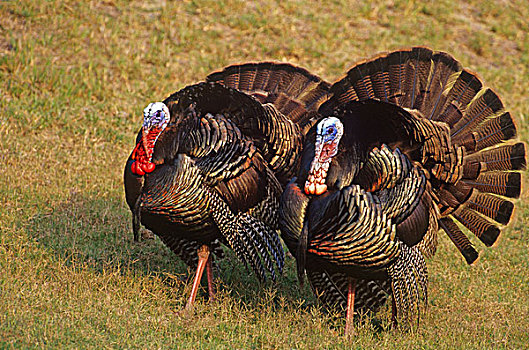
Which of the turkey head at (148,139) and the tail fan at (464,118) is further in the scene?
the tail fan at (464,118)

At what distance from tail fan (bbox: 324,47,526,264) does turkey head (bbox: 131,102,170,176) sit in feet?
5.11

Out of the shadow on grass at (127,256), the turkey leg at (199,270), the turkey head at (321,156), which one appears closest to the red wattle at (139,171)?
the turkey leg at (199,270)

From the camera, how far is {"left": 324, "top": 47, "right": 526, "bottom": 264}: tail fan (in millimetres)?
5801

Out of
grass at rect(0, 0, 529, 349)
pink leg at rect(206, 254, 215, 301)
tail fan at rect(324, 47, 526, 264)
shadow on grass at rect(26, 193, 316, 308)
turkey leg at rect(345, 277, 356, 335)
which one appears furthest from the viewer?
shadow on grass at rect(26, 193, 316, 308)

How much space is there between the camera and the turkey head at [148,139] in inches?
209

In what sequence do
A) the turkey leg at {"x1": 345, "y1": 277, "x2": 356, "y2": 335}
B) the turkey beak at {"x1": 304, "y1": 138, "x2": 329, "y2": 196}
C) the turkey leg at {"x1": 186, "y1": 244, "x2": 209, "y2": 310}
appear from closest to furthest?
the turkey beak at {"x1": 304, "y1": 138, "x2": 329, "y2": 196}, the turkey leg at {"x1": 345, "y1": 277, "x2": 356, "y2": 335}, the turkey leg at {"x1": 186, "y1": 244, "x2": 209, "y2": 310}

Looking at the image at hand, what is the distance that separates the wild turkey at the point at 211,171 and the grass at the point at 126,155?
0.49m

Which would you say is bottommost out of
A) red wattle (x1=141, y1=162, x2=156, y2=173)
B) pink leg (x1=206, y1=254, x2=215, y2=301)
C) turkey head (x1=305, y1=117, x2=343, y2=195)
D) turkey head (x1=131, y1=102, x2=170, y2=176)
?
pink leg (x1=206, y1=254, x2=215, y2=301)

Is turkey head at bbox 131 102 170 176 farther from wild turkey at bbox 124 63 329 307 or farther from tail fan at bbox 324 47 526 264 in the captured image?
tail fan at bbox 324 47 526 264

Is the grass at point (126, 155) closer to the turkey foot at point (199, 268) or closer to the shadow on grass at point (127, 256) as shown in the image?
the shadow on grass at point (127, 256)

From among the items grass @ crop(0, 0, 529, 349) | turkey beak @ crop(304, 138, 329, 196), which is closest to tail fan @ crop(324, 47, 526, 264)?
grass @ crop(0, 0, 529, 349)

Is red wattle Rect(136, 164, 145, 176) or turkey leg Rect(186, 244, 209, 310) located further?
turkey leg Rect(186, 244, 209, 310)

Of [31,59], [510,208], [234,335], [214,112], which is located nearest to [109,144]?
[31,59]

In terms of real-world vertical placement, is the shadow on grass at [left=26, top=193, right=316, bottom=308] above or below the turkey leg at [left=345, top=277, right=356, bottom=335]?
below
